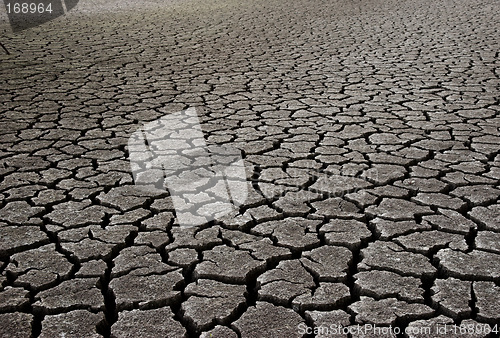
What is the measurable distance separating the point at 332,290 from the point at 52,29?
28.5 feet

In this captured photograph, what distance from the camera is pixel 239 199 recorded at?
3172mm

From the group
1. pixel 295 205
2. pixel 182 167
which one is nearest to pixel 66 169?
pixel 182 167

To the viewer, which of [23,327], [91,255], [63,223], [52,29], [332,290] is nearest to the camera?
[23,327]

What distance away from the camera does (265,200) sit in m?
3.17

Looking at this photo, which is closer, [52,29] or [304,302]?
[304,302]

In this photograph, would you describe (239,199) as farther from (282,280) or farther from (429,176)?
(429,176)

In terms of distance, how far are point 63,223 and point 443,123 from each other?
3.01m

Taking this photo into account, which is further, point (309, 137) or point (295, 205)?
point (309, 137)

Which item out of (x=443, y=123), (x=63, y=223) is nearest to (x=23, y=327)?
(x=63, y=223)

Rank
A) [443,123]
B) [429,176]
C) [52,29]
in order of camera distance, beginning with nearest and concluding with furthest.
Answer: [429,176] < [443,123] < [52,29]

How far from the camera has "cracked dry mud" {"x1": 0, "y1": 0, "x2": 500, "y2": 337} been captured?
2211 mm

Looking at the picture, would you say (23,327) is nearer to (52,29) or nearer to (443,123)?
(443,123)

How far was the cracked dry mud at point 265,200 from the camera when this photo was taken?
7.25 feet

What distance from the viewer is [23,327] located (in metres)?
2.10
